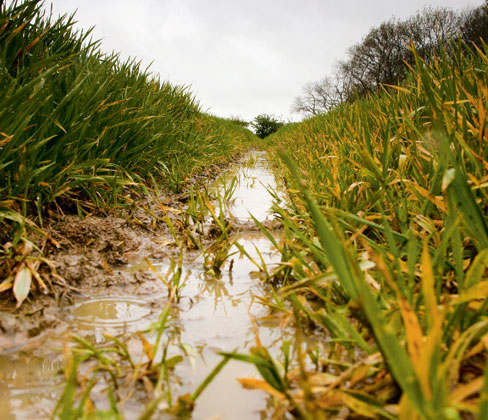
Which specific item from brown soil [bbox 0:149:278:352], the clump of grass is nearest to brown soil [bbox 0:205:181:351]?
brown soil [bbox 0:149:278:352]

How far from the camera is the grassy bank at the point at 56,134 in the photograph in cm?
146

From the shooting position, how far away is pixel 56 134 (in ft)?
5.92

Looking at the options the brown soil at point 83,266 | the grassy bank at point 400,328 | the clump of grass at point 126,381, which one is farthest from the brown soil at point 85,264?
the grassy bank at point 400,328

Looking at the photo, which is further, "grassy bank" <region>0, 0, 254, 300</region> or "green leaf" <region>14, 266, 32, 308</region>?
"grassy bank" <region>0, 0, 254, 300</region>

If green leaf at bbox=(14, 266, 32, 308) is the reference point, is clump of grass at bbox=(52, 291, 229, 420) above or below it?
below

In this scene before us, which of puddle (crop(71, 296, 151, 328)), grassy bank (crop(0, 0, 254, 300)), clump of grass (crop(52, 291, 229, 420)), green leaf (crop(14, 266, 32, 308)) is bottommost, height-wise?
clump of grass (crop(52, 291, 229, 420))

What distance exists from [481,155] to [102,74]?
2215 mm

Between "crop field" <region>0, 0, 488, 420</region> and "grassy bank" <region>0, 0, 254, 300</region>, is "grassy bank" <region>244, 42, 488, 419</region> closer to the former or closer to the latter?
"crop field" <region>0, 0, 488, 420</region>

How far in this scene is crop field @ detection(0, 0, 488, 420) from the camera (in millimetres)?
647

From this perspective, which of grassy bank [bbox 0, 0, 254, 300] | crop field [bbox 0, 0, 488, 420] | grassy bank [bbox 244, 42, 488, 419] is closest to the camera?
grassy bank [bbox 244, 42, 488, 419]

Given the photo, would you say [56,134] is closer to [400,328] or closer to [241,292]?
[241,292]

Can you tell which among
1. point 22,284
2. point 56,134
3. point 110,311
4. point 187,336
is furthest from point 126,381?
point 56,134

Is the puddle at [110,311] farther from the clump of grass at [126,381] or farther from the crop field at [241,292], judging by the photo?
the clump of grass at [126,381]

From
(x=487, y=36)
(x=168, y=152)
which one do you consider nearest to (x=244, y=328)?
(x=168, y=152)
